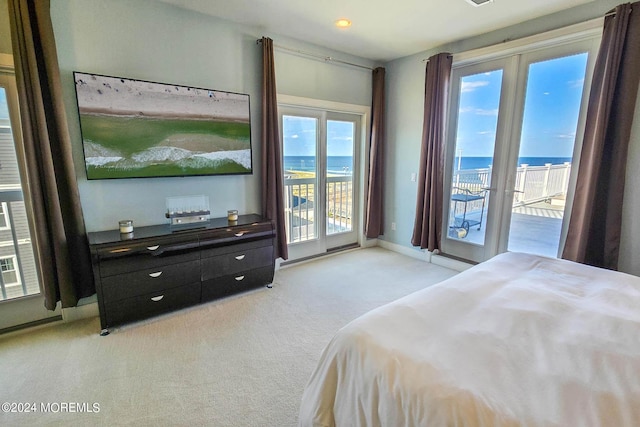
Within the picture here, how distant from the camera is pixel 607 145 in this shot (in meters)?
2.49

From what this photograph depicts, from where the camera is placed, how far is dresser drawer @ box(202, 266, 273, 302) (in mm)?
2791

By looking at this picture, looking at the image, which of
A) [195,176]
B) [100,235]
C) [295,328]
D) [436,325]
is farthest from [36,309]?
[436,325]

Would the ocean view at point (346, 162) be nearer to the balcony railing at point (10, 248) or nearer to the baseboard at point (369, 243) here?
the baseboard at point (369, 243)

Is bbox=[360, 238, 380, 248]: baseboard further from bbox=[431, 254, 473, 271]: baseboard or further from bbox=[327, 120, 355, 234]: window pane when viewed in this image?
bbox=[431, 254, 473, 271]: baseboard

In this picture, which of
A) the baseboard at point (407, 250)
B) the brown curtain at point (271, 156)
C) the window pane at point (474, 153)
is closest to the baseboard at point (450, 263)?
the baseboard at point (407, 250)

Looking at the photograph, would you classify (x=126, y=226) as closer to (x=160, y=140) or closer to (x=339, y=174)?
(x=160, y=140)

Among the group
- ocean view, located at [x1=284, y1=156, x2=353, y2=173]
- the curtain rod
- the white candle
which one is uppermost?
the curtain rod

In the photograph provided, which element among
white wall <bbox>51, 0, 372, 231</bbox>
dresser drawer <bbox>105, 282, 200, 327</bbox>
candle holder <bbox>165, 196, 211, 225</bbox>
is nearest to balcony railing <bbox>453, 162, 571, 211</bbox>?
white wall <bbox>51, 0, 372, 231</bbox>

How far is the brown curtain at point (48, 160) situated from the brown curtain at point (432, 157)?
3525 mm

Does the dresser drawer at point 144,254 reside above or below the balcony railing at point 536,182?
below

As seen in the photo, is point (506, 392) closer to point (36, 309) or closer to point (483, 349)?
point (483, 349)

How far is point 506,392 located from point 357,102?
3807 mm

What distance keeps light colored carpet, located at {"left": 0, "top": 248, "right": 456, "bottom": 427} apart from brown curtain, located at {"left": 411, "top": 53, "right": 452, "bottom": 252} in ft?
3.53

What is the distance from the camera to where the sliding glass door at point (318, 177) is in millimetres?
3664
